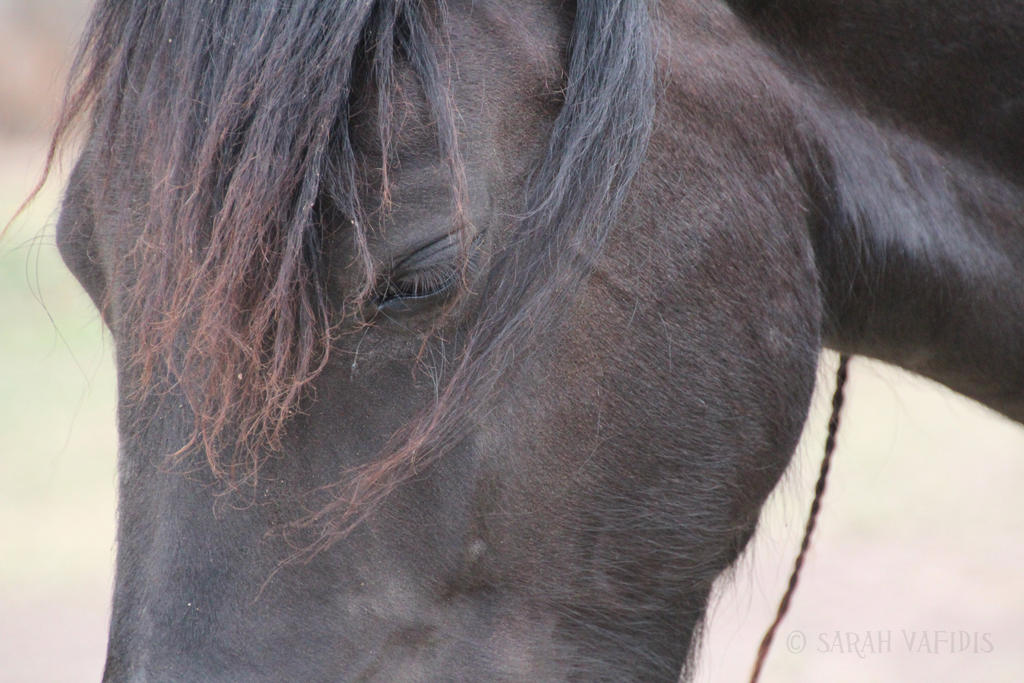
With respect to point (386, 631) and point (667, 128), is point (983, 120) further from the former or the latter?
point (386, 631)

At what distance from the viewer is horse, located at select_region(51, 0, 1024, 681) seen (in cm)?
92

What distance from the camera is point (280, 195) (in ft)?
2.95

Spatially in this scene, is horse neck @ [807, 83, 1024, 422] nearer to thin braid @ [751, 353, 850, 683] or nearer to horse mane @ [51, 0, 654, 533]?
thin braid @ [751, 353, 850, 683]

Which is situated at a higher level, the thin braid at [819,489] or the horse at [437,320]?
the horse at [437,320]

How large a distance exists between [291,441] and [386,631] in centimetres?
22

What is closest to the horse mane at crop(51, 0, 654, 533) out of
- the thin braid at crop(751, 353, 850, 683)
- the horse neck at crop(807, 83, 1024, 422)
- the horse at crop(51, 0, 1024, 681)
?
the horse at crop(51, 0, 1024, 681)

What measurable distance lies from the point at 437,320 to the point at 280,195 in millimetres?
190

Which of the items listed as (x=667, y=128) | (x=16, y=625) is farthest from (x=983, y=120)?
(x=16, y=625)

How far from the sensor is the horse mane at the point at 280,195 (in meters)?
0.90

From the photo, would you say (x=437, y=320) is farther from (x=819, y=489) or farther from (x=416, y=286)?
(x=819, y=489)

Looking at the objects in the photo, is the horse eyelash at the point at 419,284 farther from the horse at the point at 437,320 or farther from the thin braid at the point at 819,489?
the thin braid at the point at 819,489

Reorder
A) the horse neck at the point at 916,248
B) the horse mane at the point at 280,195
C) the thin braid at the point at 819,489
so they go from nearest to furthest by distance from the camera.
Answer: the horse mane at the point at 280,195
the horse neck at the point at 916,248
the thin braid at the point at 819,489

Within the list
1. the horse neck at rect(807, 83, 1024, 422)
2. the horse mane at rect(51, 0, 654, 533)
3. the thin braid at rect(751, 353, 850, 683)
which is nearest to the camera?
the horse mane at rect(51, 0, 654, 533)

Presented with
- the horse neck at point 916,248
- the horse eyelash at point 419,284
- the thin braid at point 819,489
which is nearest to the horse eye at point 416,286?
the horse eyelash at point 419,284
